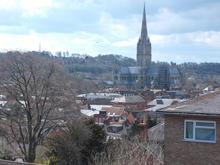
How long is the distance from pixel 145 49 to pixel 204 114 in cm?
15644

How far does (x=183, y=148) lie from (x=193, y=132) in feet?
1.94

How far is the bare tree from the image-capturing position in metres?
21.4

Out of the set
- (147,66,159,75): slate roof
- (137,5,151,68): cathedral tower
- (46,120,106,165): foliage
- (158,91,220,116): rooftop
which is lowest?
(46,120,106,165): foliage

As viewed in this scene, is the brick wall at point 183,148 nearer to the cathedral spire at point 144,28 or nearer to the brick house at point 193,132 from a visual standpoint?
the brick house at point 193,132

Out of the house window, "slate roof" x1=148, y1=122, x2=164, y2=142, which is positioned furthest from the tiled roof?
the house window

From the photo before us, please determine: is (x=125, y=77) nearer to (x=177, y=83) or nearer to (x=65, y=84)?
(x=177, y=83)

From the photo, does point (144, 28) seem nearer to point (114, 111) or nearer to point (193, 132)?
point (114, 111)

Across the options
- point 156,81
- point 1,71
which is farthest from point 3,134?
point 156,81

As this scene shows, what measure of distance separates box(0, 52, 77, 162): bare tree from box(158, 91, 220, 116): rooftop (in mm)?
10449

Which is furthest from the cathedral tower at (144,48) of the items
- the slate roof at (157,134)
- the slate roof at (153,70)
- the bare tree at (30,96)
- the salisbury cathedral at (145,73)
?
the bare tree at (30,96)

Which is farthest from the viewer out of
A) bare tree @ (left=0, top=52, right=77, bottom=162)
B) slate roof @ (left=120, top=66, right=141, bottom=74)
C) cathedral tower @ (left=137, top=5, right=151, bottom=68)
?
cathedral tower @ (left=137, top=5, right=151, bottom=68)

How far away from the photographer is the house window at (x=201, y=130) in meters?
11.9

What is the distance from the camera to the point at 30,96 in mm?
21703

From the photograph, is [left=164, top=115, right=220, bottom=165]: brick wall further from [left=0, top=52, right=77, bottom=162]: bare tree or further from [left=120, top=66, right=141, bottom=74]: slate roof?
[left=120, top=66, right=141, bottom=74]: slate roof
